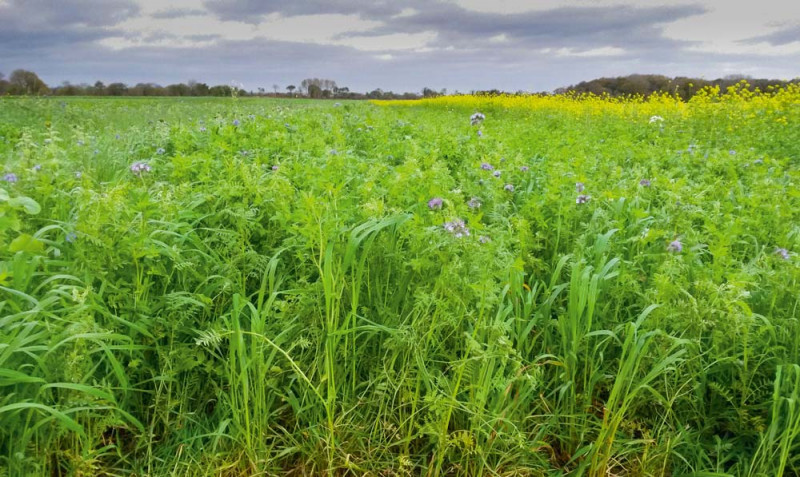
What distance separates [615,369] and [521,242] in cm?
71

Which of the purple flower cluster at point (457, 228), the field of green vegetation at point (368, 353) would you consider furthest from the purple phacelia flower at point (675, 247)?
the purple flower cluster at point (457, 228)

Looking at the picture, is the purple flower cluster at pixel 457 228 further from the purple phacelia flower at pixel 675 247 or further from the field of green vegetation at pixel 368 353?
the purple phacelia flower at pixel 675 247

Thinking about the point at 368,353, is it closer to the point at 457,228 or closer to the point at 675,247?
the point at 457,228

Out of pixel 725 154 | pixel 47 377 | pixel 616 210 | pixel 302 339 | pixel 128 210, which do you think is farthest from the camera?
pixel 725 154

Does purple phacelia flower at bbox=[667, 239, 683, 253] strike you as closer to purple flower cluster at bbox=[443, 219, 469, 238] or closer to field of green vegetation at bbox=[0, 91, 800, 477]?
field of green vegetation at bbox=[0, 91, 800, 477]

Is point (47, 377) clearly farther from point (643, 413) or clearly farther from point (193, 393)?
point (643, 413)

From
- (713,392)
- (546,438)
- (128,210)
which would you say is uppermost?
(128,210)

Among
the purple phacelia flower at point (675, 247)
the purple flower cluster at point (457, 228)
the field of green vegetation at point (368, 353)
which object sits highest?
the purple flower cluster at point (457, 228)

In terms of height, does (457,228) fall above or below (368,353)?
above

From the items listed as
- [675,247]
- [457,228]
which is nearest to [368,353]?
[457,228]

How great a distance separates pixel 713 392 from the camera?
94.0 inches

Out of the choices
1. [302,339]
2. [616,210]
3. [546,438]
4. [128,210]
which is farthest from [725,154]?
[128,210]

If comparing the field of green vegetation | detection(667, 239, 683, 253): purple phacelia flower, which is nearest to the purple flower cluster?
the field of green vegetation

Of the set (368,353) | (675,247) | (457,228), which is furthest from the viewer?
(675,247)
